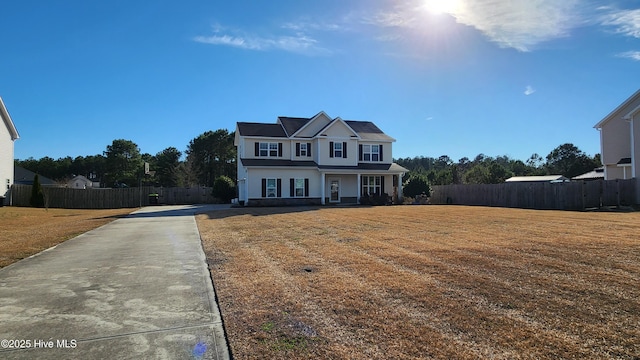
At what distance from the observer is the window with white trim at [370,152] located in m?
33.1

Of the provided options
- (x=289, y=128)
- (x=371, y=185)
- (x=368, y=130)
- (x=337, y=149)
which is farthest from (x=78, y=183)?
(x=371, y=185)

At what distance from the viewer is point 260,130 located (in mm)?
31797

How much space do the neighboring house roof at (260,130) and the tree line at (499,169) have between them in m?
13.5

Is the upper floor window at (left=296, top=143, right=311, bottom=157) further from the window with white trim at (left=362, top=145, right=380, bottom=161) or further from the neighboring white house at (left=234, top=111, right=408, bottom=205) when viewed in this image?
the window with white trim at (left=362, top=145, right=380, bottom=161)

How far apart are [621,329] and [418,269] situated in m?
3.06

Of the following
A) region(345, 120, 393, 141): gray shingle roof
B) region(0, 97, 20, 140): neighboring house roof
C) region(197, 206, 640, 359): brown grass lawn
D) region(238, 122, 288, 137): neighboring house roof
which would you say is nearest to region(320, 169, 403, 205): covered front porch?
region(345, 120, 393, 141): gray shingle roof

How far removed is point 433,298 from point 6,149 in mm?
37652

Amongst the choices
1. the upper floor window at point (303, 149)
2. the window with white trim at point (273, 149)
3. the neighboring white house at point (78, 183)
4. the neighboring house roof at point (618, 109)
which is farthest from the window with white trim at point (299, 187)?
the neighboring white house at point (78, 183)

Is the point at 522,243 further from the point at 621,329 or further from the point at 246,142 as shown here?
the point at 246,142

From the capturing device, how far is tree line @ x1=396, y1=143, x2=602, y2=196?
56.5 m

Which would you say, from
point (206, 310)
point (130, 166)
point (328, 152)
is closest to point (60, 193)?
point (328, 152)

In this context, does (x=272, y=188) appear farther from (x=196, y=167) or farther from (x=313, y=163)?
(x=196, y=167)

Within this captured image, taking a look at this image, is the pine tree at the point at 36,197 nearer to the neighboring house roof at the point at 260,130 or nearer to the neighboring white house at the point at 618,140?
the neighboring house roof at the point at 260,130

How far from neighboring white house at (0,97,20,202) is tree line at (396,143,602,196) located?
34.2 metres
